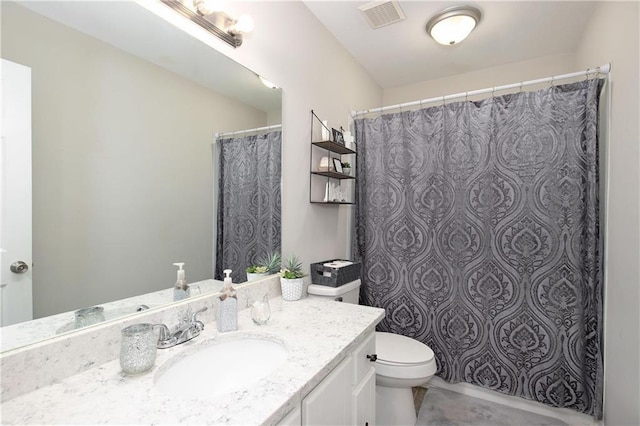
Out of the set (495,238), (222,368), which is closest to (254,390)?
(222,368)

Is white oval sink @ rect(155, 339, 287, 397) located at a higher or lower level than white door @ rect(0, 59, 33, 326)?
lower

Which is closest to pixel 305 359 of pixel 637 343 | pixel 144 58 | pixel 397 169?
pixel 144 58

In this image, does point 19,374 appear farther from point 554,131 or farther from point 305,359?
point 554,131

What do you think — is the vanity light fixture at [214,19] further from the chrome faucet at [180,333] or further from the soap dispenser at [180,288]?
the chrome faucet at [180,333]

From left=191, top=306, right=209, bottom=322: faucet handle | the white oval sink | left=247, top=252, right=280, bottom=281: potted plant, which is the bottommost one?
the white oval sink

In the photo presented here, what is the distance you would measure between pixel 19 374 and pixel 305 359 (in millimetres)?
706

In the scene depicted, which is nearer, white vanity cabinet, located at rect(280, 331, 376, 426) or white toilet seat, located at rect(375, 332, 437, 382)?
white vanity cabinet, located at rect(280, 331, 376, 426)

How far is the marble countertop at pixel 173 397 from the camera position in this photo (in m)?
0.62

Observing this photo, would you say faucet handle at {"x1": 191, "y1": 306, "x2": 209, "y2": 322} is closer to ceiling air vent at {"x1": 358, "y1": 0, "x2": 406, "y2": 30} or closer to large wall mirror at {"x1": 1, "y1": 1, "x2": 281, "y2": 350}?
large wall mirror at {"x1": 1, "y1": 1, "x2": 281, "y2": 350}

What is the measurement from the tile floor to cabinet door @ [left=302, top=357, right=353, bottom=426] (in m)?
1.06

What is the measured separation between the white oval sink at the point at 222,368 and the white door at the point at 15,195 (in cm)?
41

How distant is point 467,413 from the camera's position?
1835mm

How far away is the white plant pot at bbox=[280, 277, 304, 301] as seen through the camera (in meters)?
1.51

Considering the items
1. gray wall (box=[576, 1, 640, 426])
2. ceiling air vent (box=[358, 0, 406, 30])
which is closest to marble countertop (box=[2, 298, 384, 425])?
gray wall (box=[576, 1, 640, 426])
